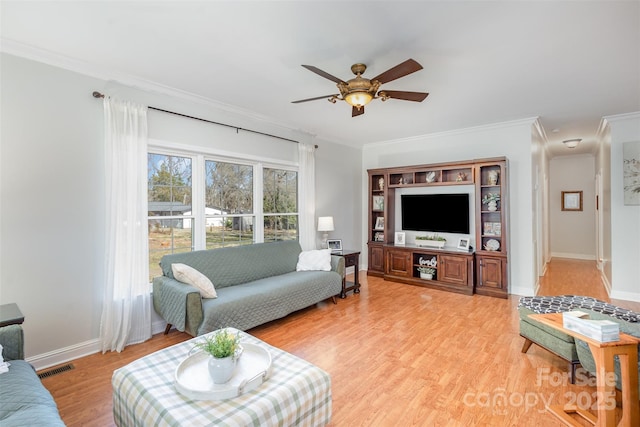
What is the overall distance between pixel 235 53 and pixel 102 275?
8.02ft

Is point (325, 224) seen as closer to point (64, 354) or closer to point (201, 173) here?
point (201, 173)

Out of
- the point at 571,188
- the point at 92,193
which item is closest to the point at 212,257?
the point at 92,193

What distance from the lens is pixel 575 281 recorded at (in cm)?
551

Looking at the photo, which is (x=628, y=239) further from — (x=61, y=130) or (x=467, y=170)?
(x=61, y=130)

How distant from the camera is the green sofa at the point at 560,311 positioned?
230 cm

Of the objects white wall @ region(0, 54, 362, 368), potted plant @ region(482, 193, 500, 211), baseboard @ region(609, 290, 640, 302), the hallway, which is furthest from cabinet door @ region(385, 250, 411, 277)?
white wall @ region(0, 54, 362, 368)

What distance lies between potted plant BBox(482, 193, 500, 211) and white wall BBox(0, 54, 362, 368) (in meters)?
4.94

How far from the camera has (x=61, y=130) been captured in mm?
2703

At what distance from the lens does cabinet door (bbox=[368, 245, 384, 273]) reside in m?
5.81

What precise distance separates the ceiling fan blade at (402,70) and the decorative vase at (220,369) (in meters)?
2.27

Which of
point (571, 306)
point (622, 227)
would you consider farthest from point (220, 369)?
point (622, 227)

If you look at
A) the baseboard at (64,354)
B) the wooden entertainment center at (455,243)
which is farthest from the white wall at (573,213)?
the baseboard at (64,354)

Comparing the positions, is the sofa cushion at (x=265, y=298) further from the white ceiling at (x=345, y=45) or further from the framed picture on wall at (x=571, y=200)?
the framed picture on wall at (x=571, y=200)

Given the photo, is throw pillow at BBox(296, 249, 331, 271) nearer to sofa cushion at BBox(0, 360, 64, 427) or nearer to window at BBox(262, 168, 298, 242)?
window at BBox(262, 168, 298, 242)
